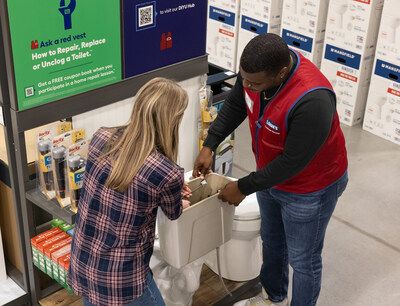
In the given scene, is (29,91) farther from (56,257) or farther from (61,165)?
(56,257)

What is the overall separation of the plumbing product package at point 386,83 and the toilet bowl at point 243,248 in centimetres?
253

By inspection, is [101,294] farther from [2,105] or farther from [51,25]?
[51,25]

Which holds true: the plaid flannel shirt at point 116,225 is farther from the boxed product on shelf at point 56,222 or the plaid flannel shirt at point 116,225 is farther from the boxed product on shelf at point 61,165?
the boxed product on shelf at point 56,222

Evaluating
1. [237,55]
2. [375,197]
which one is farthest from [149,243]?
[237,55]

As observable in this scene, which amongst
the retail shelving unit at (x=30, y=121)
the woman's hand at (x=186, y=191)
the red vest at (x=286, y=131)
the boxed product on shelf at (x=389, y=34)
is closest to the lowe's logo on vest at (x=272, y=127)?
the red vest at (x=286, y=131)

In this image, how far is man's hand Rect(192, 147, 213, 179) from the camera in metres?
2.95

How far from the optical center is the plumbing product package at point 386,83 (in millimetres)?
5199

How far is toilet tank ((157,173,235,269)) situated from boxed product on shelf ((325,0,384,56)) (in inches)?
121

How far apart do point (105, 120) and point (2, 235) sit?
94 cm

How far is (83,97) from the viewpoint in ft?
9.64

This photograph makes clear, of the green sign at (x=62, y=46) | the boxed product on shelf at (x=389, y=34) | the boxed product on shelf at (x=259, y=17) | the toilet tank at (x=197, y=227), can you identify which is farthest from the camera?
the boxed product on shelf at (x=259, y=17)

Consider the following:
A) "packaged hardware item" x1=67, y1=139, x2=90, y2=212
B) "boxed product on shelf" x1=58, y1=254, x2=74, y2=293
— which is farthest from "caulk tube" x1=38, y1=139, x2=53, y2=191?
"boxed product on shelf" x1=58, y1=254, x2=74, y2=293

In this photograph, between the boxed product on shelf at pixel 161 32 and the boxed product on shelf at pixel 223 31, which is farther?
the boxed product on shelf at pixel 223 31

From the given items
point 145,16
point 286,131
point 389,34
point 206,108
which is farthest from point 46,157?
→ point 389,34
